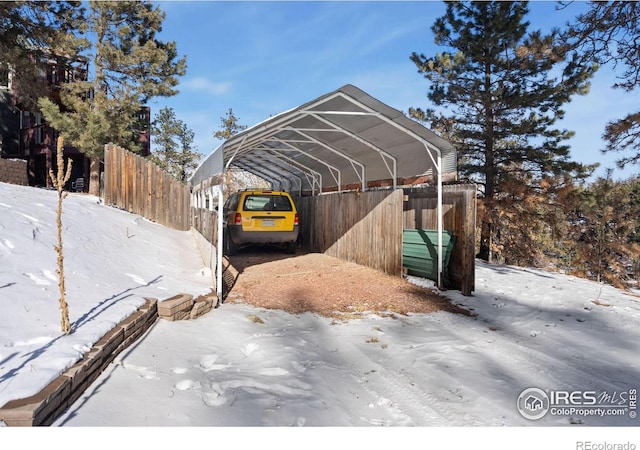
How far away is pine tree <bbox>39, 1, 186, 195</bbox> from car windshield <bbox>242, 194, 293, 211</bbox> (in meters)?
9.07

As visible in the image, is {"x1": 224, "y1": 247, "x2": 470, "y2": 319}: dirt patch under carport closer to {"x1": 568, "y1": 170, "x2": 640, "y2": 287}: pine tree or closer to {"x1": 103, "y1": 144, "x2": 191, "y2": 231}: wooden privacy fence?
{"x1": 103, "y1": 144, "x2": 191, "y2": 231}: wooden privacy fence

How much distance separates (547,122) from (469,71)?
340 centimetres

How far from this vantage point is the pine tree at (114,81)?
51.9ft

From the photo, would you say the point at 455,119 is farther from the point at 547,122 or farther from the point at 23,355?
the point at 23,355

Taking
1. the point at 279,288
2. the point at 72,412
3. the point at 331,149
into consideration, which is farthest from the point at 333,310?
the point at 331,149

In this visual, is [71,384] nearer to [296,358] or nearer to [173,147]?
[296,358]

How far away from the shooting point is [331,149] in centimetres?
1155

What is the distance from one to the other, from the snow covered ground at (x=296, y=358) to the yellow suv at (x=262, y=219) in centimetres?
429

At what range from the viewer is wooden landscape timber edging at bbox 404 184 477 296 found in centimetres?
730

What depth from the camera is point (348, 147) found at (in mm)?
11203

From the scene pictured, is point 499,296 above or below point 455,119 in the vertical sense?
below

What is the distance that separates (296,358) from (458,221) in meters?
4.99

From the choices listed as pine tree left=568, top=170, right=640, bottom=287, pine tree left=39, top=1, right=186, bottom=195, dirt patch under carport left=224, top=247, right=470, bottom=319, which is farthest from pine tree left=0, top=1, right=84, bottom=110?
pine tree left=568, top=170, right=640, bottom=287

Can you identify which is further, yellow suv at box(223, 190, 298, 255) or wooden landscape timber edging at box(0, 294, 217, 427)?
yellow suv at box(223, 190, 298, 255)
